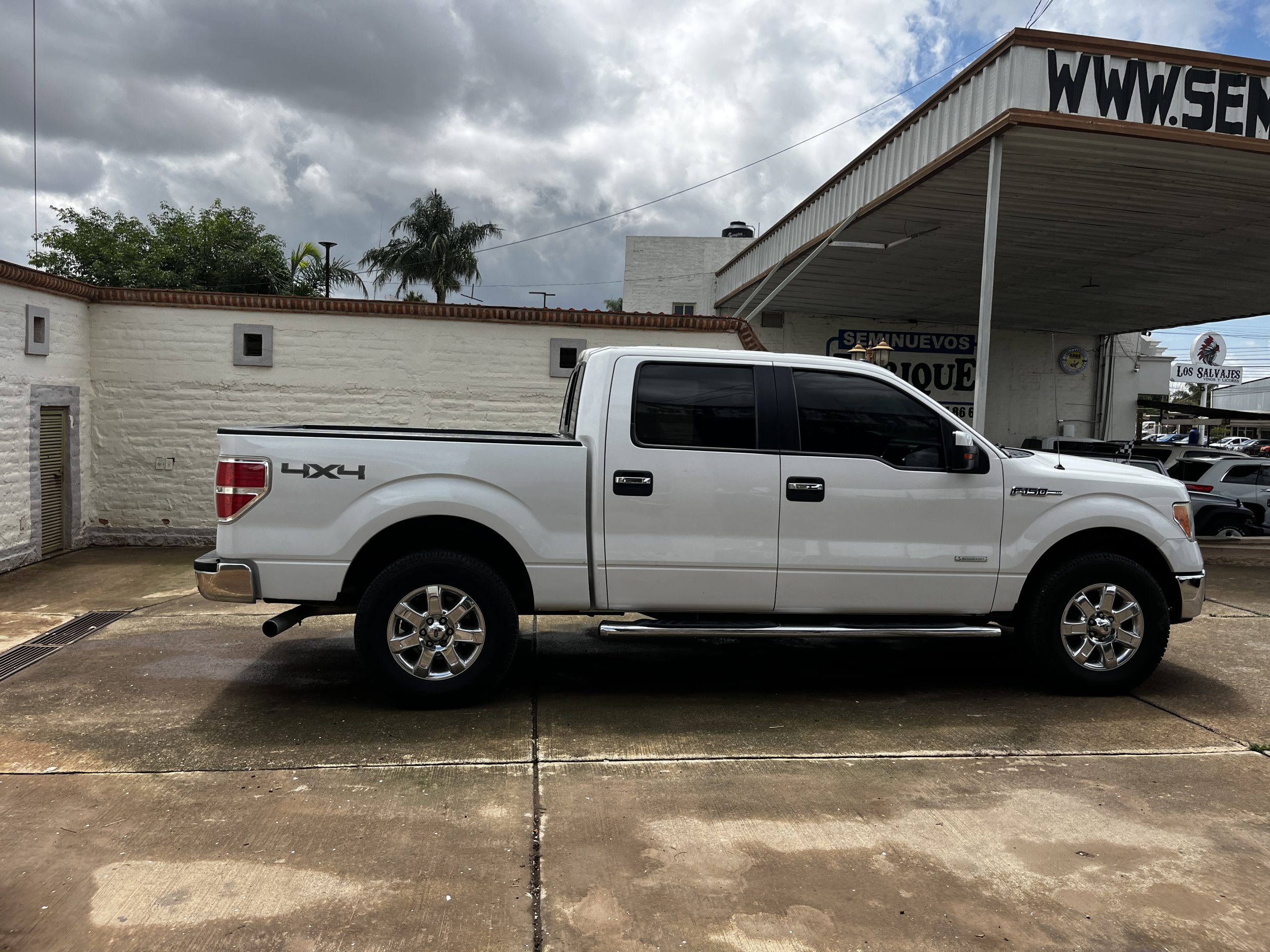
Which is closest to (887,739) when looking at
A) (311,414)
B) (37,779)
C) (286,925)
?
(286,925)

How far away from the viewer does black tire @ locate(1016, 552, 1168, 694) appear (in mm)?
5414

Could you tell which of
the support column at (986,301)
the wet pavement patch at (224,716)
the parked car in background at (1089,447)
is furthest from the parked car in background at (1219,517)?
the wet pavement patch at (224,716)

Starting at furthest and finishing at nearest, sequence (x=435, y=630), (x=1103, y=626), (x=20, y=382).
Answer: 1. (x=20, y=382)
2. (x=1103, y=626)
3. (x=435, y=630)

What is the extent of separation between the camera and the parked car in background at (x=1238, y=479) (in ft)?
45.1

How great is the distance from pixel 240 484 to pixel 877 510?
345 centimetres

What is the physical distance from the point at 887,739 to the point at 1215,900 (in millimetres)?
1733

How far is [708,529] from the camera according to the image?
514 centimetres

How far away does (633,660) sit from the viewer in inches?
252

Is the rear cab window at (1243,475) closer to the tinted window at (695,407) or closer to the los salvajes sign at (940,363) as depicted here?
the los salvajes sign at (940,363)

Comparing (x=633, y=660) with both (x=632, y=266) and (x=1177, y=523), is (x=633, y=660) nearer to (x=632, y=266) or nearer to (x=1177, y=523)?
(x=1177, y=523)

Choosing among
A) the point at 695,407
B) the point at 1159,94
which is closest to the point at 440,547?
the point at 695,407

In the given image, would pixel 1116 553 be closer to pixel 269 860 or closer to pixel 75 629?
pixel 269 860

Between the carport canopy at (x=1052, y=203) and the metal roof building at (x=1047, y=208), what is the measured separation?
0.9 inches

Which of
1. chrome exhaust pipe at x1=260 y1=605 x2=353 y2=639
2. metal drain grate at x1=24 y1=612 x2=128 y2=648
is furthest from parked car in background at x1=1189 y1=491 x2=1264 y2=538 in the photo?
metal drain grate at x1=24 y1=612 x2=128 y2=648
